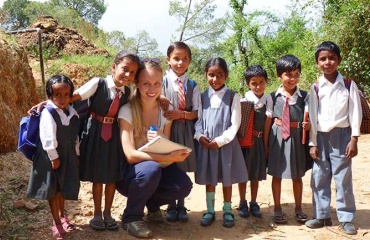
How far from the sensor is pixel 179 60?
3.52 m

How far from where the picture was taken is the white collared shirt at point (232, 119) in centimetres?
340

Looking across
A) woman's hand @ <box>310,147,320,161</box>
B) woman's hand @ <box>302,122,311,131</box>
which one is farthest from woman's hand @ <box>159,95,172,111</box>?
woman's hand @ <box>310,147,320,161</box>

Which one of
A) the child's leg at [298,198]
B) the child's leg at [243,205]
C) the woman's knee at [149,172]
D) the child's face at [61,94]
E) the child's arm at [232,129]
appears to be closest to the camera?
the child's face at [61,94]

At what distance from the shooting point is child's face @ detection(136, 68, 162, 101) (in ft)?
10.5

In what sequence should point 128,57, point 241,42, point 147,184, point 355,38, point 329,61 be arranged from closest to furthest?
point 147,184, point 128,57, point 329,61, point 355,38, point 241,42

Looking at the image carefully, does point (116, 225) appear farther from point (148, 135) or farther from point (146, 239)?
point (148, 135)

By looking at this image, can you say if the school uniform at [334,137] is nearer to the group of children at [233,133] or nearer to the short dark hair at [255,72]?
the group of children at [233,133]

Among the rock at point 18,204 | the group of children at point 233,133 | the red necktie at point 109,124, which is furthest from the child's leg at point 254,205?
the rock at point 18,204

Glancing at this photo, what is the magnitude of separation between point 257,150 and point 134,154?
120 cm

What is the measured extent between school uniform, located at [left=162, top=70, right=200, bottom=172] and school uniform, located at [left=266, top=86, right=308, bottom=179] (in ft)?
2.26

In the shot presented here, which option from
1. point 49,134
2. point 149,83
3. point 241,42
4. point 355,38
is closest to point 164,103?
point 149,83

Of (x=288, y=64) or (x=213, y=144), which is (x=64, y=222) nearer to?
(x=213, y=144)

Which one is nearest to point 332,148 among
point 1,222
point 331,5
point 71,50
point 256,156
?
point 256,156

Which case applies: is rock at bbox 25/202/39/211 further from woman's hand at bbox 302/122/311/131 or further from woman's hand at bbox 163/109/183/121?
woman's hand at bbox 302/122/311/131
